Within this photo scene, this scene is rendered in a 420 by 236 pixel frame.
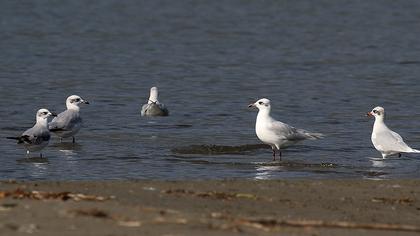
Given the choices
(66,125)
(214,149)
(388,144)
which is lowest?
(214,149)

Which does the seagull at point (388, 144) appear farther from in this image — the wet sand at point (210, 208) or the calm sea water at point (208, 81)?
the wet sand at point (210, 208)

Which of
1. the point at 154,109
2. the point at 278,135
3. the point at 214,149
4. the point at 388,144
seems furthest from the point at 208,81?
the point at 388,144

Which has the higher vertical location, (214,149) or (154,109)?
(154,109)

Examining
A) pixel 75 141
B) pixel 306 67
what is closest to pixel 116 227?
pixel 75 141

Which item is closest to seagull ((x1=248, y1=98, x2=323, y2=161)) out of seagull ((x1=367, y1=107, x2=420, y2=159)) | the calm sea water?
the calm sea water

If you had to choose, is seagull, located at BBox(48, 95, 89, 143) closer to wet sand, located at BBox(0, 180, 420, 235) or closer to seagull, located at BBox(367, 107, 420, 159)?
seagull, located at BBox(367, 107, 420, 159)

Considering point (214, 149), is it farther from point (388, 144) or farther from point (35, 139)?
point (35, 139)

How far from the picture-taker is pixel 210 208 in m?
8.52

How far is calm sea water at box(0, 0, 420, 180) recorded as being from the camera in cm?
1398

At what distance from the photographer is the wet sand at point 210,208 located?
7.37 metres

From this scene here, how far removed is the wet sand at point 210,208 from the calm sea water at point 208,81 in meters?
2.46

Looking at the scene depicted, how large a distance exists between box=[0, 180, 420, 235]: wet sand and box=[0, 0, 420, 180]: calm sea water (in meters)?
2.46

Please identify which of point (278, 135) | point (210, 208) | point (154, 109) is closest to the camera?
point (210, 208)

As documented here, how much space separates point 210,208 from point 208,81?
14.8 metres
